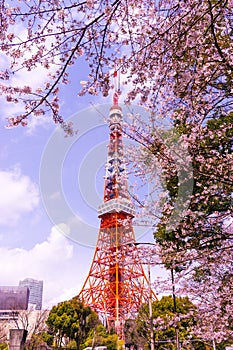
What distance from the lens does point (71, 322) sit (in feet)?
59.9

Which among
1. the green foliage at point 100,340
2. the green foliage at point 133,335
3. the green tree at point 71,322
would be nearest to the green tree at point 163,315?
the green foliage at point 133,335

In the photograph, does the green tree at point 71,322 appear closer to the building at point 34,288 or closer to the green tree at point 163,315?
the green tree at point 163,315

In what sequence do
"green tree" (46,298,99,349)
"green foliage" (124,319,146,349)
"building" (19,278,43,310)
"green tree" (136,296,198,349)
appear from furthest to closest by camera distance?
Answer: "building" (19,278,43,310), "green foliage" (124,319,146,349), "green tree" (46,298,99,349), "green tree" (136,296,198,349)

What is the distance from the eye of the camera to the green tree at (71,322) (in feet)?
59.2

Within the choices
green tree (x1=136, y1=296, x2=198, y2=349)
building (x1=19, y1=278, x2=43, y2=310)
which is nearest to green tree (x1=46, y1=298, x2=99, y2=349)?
green tree (x1=136, y1=296, x2=198, y2=349)

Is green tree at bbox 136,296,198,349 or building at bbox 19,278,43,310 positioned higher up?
building at bbox 19,278,43,310

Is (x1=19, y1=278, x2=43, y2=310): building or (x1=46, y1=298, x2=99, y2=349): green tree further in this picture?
(x1=19, y1=278, x2=43, y2=310): building

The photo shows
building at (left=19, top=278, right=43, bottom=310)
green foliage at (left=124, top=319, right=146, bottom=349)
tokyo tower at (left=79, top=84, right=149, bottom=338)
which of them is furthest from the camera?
building at (left=19, top=278, right=43, bottom=310)

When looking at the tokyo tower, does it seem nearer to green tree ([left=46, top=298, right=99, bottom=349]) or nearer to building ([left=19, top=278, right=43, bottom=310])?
green tree ([left=46, top=298, right=99, bottom=349])

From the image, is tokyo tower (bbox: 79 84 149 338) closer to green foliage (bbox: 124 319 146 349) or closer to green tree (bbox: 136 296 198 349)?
green foliage (bbox: 124 319 146 349)

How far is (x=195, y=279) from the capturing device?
602 cm

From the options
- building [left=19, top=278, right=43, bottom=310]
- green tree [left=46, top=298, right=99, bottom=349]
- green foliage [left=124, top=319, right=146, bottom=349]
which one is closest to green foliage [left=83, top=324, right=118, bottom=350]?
green tree [left=46, top=298, right=99, bottom=349]

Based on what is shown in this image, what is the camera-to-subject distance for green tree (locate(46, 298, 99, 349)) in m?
18.0

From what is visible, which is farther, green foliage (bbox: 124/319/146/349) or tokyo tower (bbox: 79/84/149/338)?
tokyo tower (bbox: 79/84/149/338)
